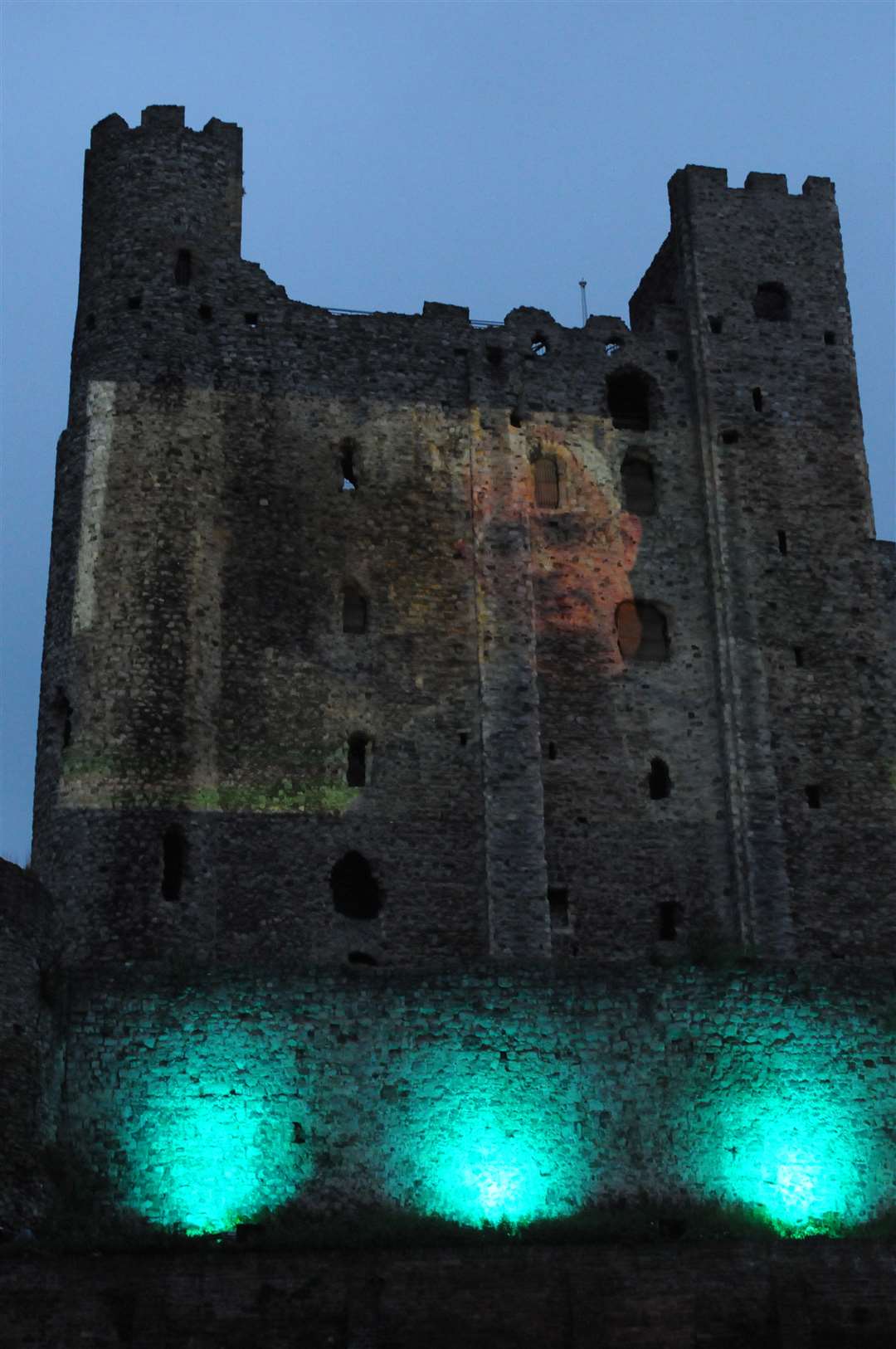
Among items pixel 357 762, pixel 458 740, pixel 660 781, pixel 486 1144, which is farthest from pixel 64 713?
pixel 486 1144

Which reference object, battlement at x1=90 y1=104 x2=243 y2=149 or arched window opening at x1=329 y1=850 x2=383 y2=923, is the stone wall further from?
battlement at x1=90 y1=104 x2=243 y2=149

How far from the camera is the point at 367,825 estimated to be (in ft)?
111

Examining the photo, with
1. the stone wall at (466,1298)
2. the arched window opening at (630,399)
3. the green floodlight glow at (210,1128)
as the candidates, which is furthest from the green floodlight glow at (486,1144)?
the arched window opening at (630,399)

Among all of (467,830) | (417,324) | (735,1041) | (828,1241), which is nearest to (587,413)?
(417,324)

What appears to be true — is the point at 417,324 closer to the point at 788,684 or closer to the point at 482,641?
the point at 482,641

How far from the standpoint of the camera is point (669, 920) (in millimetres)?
34469

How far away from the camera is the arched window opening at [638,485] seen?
37.9 meters

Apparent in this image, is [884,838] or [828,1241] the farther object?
[884,838]

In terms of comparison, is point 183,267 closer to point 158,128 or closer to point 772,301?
point 158,128

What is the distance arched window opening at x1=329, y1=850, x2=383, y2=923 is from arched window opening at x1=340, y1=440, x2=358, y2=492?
7.13 metres

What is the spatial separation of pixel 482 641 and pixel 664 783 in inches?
163

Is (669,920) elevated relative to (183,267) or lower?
lower

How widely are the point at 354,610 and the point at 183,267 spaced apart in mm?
7315

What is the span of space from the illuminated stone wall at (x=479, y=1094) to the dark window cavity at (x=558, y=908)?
495cm
